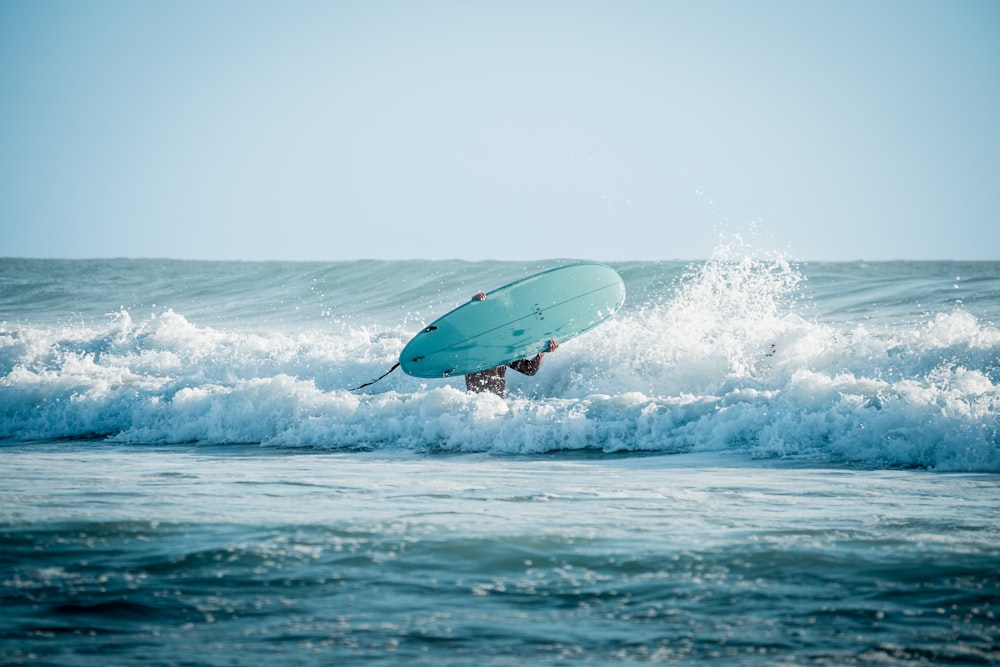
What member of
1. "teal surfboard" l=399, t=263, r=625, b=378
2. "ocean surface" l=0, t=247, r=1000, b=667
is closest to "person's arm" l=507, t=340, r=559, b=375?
"teal surfboard" l=399, t=263, r=625, b=378

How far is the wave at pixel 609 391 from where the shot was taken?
8320 millimetres

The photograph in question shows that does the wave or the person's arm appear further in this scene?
the person's arm

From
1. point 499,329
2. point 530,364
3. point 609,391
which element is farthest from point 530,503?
point 609,391

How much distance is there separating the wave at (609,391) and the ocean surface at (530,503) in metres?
0.03

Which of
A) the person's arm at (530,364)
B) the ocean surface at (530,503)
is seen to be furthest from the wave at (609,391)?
the person's arm at (530,364)

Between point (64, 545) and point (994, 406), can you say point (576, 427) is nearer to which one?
point (994, 406)

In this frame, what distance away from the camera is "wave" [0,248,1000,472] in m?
8.32

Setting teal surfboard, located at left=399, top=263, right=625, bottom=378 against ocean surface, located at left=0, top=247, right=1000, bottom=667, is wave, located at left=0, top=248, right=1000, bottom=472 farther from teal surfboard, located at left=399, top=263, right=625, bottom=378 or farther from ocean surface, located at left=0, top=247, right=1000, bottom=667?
teal surfboard, located at left=399, top=263, right=625, bottom=378

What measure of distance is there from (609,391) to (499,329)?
262 centimetres

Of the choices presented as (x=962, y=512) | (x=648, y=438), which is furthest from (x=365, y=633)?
(x=648, y=438)

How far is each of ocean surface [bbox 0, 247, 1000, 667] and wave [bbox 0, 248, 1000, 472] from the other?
35 mm

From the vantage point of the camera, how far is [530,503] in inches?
243

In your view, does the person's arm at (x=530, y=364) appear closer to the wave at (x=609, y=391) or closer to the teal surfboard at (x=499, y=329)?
the teal surfboard at (x=499, y=329)

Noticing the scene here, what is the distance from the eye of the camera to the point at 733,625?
151 inches
